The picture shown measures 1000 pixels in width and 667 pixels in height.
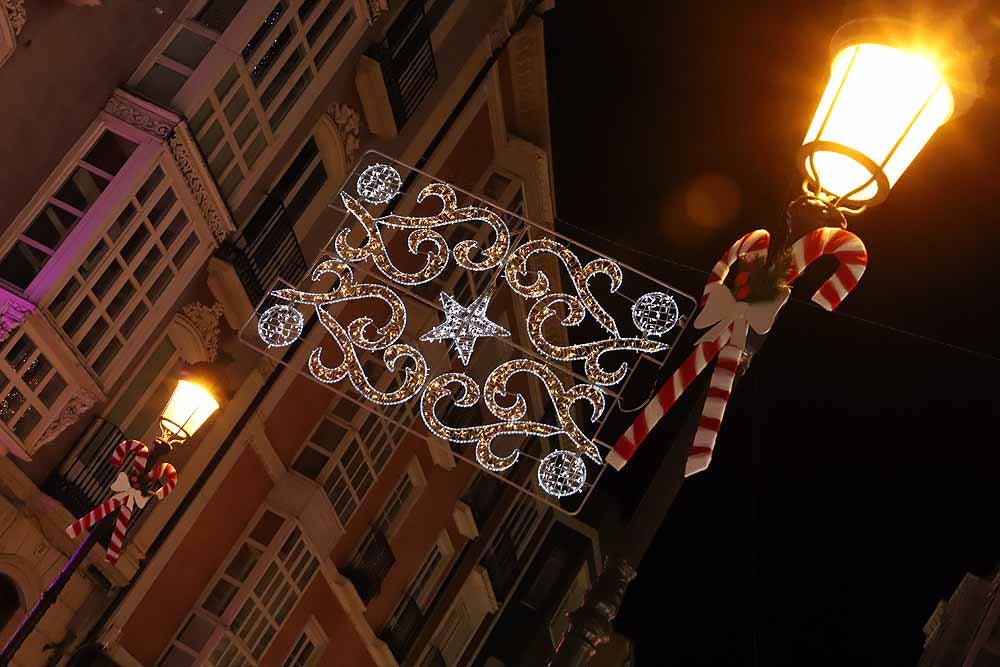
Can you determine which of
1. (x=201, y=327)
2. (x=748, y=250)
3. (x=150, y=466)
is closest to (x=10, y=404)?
(x=150, y=466)

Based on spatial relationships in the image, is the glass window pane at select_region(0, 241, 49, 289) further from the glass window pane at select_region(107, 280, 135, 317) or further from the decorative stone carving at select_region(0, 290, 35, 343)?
the glass window pane at select_region(107, 280, 135, 317)

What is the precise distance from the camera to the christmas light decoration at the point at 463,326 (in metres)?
10.2

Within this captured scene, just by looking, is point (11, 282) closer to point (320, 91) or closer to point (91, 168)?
point (91, 168)

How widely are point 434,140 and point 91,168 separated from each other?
23.7 feet

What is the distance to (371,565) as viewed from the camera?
61.2 feet

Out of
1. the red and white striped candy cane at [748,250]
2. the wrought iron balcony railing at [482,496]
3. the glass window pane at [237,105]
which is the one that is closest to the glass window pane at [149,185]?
the glass window pane at [237,105]

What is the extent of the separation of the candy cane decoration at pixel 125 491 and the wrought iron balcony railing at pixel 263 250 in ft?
8.61

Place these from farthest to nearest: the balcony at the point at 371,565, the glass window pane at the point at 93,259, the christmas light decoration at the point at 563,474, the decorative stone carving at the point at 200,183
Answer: the balcony at the point at 371,565 < the decorative stone carving at the point at 200,183 < the glass window pane at the point at 93,259 < the christmas light decoration at the point at 563,474

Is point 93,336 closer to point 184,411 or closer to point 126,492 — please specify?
point 184,411

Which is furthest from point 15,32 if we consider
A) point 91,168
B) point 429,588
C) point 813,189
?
point 429,588

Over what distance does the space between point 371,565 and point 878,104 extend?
1301cm

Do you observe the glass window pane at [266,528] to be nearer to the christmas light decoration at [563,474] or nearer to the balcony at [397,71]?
the balcony at [397,71]

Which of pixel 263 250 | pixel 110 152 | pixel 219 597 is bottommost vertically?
pixel 219 597

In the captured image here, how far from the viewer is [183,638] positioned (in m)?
14.4
